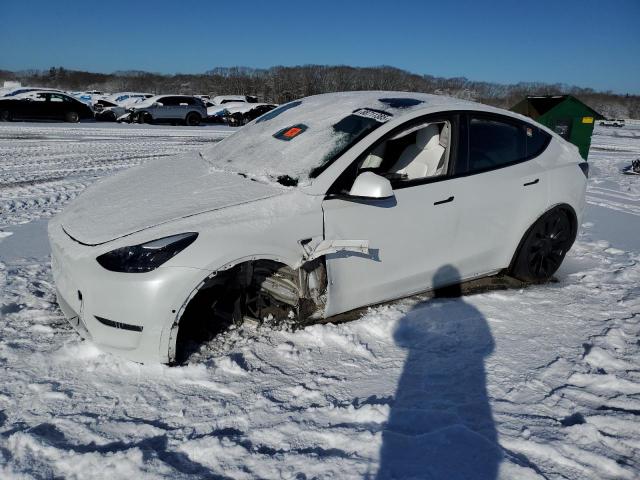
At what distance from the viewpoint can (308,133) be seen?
351 centimetres

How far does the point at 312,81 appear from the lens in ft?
295

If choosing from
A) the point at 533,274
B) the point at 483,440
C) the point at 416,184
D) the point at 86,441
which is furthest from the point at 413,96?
the point at 86,441

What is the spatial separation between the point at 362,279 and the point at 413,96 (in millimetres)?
1649

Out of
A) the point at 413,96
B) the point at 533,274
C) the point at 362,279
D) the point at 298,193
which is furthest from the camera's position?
the point at 533,274

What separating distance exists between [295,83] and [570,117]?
79.0 m

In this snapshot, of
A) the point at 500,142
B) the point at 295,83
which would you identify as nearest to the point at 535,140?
the point at 500,142

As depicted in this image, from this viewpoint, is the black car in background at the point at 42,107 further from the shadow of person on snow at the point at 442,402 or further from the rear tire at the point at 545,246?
the rear tire at the point at 545,246

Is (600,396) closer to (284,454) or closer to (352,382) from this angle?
(352,382)

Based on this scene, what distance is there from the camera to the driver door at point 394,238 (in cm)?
306

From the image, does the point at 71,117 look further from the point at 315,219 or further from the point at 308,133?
the point at 315,219

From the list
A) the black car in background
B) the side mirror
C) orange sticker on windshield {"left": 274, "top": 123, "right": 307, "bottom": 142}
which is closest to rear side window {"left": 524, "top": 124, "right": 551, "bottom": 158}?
the side mirror

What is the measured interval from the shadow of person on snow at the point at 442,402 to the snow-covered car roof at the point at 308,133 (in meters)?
1.22

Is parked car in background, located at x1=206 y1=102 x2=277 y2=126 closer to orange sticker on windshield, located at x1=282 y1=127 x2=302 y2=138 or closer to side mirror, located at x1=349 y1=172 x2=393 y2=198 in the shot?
orange sticker on windshield, located at x1=282 y1=127 x2=302 y2=138

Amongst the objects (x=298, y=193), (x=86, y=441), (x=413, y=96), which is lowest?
(x=86, y=441)
